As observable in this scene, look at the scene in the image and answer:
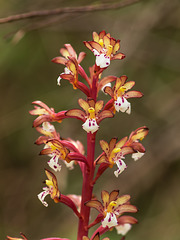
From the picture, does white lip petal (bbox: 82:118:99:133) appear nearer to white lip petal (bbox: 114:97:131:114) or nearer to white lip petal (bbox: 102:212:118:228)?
white lip petal (bbox: 114:97:131:114)

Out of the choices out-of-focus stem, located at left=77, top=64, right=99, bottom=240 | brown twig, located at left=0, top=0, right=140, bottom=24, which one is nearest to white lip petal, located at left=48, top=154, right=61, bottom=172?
out-of-focus stem, located at left=77, top=64, right=99, bottom=240

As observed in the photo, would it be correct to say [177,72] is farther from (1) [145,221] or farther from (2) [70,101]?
(1) [145,221]

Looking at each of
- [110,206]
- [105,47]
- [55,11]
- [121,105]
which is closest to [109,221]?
[110,206]

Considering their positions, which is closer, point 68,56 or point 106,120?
point 68,56

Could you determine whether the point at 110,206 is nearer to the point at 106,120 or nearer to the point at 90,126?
the point at 90,126

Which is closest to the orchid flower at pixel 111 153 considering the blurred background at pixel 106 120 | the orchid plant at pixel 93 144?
the orchid plant at pixel 93 144

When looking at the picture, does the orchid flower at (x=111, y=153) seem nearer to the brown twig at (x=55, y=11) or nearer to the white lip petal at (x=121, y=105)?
the white lip petal at (x=121, y=105)

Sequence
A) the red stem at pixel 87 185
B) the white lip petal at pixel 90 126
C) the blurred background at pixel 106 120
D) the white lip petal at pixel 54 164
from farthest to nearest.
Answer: the blurred background at pixel 106 120 → the red stem at pixel 87 185 → the white lip petal at pixel 54 164 → the white lip petal at pixel 90 126

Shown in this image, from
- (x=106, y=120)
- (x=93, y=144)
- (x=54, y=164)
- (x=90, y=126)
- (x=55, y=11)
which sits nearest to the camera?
(x=90, y=126)

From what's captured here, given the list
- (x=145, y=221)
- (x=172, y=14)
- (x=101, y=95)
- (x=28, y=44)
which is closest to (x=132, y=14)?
(x=172, y=14)
